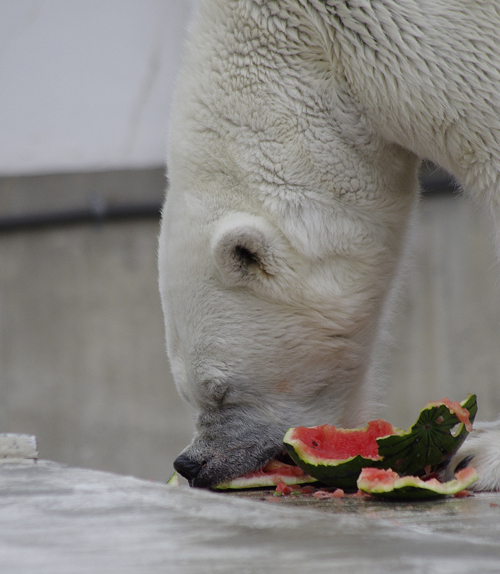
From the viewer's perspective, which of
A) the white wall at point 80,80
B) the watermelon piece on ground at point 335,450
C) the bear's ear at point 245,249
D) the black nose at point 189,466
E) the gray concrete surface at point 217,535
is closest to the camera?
the gray concrete surface at point 217,535

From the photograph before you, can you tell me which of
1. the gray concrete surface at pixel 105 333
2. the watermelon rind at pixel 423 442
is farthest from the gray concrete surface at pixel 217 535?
the gray concrete surface at pixel 105 333

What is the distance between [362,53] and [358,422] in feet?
3.56

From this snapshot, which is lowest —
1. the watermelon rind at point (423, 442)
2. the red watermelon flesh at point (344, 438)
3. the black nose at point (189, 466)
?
the black nose at point (189, 466)

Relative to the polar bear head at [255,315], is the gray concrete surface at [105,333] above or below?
below

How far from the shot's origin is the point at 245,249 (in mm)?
2062

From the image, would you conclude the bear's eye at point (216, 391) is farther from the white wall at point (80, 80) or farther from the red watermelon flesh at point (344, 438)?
the white wall at point (80, 80)

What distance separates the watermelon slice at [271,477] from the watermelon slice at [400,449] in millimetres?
124

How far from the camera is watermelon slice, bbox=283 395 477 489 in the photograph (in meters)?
1.78

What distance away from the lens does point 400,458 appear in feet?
5.90

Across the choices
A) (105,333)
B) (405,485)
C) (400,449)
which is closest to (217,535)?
(405,485)

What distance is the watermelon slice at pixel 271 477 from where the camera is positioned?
2.12 metres

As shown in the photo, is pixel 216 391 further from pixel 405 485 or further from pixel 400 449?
pixel 405 485

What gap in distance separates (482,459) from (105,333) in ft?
13.6

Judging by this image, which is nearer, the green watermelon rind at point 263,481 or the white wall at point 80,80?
the green watermelon rind at point 263,481
